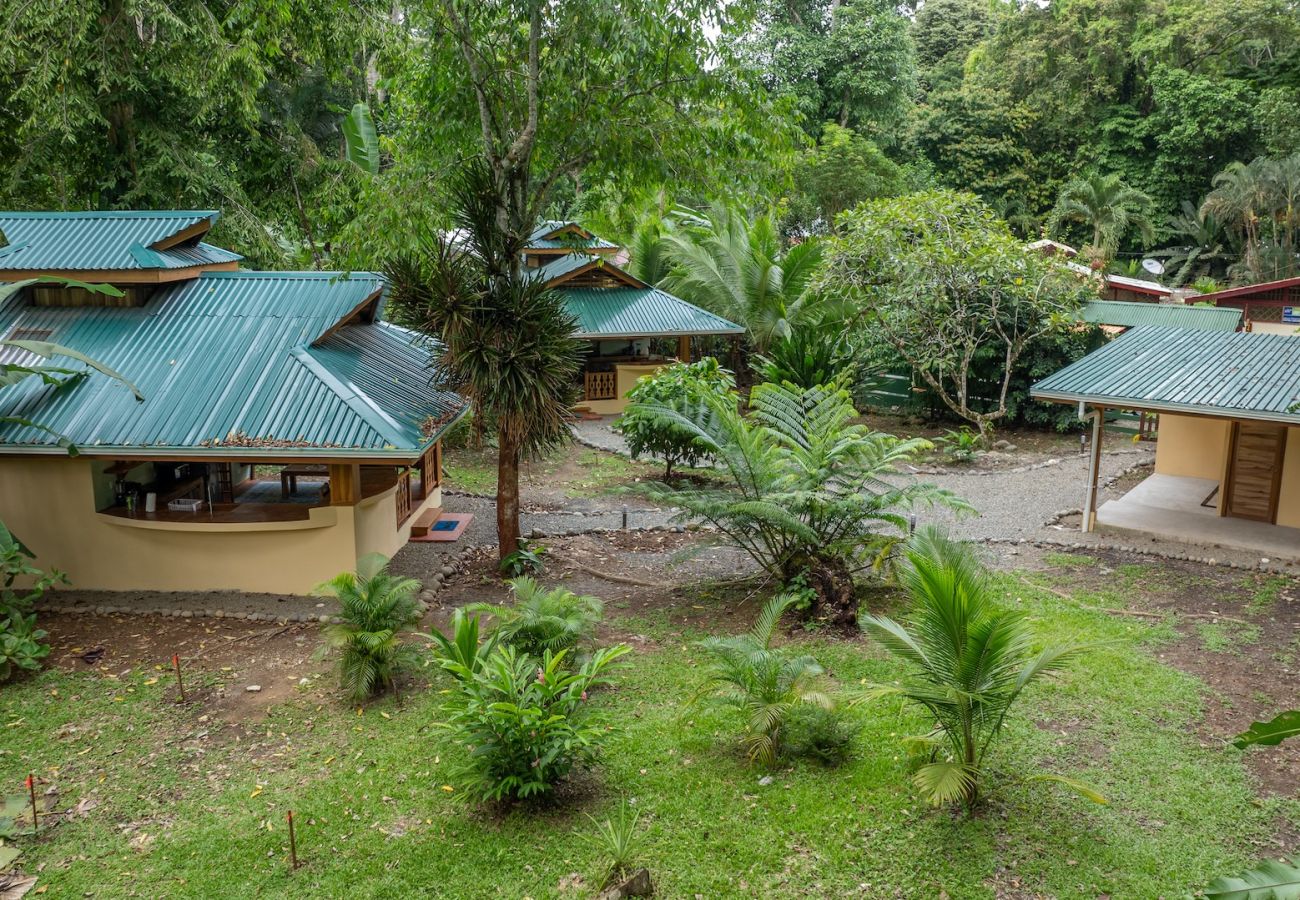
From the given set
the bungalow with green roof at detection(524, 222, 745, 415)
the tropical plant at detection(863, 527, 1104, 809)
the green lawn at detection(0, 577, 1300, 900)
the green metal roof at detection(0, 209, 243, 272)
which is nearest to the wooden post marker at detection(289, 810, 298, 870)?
the green lawn at detection(0, 577, 1300, 900)

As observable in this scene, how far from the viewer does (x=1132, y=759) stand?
24.1 feet

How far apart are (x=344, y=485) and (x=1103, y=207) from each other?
33778 millimetres

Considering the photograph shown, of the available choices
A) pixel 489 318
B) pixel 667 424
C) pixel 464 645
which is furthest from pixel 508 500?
pixel 464 645

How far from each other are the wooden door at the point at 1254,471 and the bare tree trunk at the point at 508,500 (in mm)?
10103

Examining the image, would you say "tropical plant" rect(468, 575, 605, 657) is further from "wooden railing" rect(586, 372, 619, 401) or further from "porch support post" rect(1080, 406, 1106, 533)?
"wooden railing" rect(586, 372, 619, 401)

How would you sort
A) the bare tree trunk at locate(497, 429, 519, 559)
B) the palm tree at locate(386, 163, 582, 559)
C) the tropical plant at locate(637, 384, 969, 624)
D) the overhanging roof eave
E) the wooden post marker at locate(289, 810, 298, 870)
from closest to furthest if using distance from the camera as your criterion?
the wooden post marker at locate(289, 810, 298, 870)
the tropical plant at locate(637, 384, 969, 624)
the palm tree at locate(386, 163, 582, 559)
the overhanging roof eave
the bare tree trunk at locate(497, 429, 519, 559)

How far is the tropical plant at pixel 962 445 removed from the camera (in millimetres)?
19094

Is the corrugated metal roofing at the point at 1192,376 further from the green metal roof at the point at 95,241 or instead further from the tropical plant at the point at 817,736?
the green metal roof at the point at 95,241

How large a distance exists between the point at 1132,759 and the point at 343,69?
15.4 m

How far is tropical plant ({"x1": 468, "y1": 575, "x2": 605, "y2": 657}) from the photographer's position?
27.8 feet

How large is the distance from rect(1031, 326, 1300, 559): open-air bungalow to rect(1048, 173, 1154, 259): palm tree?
22.8 m

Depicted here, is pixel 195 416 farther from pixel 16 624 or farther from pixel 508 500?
pixel 508 500

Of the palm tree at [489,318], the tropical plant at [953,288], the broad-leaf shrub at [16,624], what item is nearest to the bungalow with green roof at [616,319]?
the tropical plant at [953,288]

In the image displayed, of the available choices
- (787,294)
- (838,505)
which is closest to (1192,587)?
(838,505)
